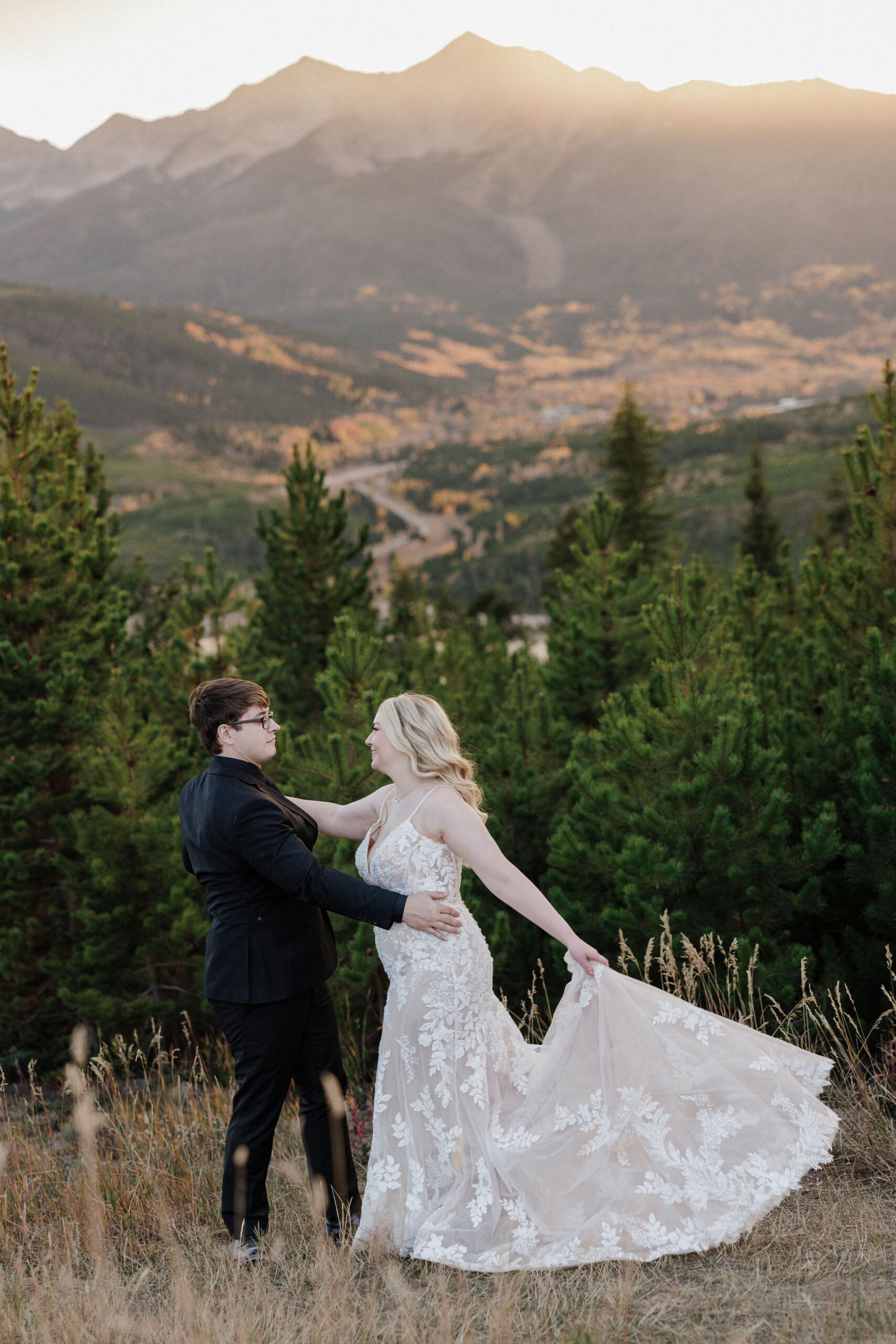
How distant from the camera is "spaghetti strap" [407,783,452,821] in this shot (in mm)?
4633

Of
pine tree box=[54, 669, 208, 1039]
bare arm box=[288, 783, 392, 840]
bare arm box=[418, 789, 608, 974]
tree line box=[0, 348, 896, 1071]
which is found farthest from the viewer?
pine tree box=[54, 669, 208, 1039]

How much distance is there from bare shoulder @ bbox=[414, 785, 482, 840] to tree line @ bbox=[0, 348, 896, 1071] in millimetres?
3210

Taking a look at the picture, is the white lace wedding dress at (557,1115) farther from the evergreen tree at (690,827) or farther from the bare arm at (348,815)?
the evergreen tree at (690,827)

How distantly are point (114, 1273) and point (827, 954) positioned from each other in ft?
19.6

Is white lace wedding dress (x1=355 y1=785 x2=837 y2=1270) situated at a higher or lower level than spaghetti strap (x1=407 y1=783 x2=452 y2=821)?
lower

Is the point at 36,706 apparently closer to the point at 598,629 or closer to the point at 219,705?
the point at 598,629

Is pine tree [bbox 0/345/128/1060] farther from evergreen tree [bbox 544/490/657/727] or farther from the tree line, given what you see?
evergreen tree [bbox 544/490/657/727]

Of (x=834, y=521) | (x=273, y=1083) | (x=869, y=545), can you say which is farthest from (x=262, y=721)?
(x=834, y=521)

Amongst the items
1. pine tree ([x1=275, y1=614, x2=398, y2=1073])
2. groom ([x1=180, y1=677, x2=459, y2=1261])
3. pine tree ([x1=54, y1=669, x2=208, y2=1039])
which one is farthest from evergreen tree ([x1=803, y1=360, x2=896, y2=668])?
pine tree ([x1=54, y1=669, x2=208, y2=1039])

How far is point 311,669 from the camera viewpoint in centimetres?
2302

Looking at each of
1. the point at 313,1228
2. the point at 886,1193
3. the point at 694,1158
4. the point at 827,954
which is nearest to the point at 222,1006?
the point at 313,1228

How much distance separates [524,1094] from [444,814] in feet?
4.61

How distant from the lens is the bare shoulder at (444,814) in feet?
15.1

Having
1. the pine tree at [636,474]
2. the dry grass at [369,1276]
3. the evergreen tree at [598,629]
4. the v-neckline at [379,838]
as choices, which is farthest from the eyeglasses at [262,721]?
the pine tree at [636,474]
